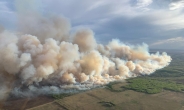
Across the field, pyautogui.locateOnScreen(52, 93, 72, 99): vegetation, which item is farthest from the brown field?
pyautogui.locateOnScreen(52, 93, 72, 99): vegetation

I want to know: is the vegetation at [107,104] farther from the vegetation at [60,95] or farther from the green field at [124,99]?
the vegetation at [60,95]

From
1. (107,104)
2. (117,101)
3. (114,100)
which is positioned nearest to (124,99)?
(117,101)

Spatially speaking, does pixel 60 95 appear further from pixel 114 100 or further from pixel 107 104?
pixel 114 100

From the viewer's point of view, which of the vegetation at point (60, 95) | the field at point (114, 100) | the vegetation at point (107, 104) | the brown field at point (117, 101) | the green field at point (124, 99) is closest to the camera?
the field at point (114, 100)

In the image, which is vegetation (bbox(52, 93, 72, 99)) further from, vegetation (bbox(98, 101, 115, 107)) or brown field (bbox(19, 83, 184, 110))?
Result: vegetation (bbox(98, 101, 115, 107))

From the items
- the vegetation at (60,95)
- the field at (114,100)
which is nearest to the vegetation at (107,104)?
the field at (114,100)

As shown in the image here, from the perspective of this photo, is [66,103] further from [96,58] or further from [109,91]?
[96,58]

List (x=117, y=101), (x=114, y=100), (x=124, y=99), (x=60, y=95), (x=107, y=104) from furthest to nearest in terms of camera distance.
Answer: (x=124, y=99) → (x=60, y=95) → (x=114, y=100) → (x=117, y=101) → (x=107, y=104)

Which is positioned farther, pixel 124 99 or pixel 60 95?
pixel 124 99
